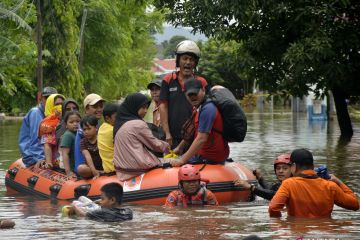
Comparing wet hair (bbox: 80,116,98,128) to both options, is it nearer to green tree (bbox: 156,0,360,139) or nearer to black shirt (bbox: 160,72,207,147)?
black shirt (bbox: 160,72,207,147)

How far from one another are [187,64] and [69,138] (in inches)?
87.8

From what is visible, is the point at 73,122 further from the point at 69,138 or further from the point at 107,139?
the point at 107,139

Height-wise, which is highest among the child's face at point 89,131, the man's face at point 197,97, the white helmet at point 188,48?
the white helmet at point 188,48

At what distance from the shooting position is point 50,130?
52.4 ft

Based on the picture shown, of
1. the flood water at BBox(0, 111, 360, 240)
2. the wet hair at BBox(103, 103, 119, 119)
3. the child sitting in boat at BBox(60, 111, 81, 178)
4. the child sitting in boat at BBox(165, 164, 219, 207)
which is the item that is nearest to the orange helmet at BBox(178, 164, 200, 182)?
the child sitting in boat at BBox(165, 164, 219, 207)

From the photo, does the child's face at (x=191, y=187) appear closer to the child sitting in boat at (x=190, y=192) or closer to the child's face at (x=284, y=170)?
the child sitting in boat at (x=190, y=192)

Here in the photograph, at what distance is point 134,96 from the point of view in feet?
44.6

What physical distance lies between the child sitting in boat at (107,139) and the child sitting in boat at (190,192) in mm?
1681

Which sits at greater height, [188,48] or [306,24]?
[306,24]

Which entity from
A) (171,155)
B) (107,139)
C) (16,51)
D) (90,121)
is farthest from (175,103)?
(16,51)

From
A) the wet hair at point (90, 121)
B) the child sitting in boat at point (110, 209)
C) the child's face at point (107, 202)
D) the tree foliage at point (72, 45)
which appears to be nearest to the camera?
the child sitting in boat at point (110, 209)

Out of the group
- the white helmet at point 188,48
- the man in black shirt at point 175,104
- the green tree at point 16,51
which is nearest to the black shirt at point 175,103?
the man in black shirt at point 175,104

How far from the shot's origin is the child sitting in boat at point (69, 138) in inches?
594

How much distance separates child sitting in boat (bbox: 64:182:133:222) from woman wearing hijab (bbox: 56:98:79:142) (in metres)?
3.59
